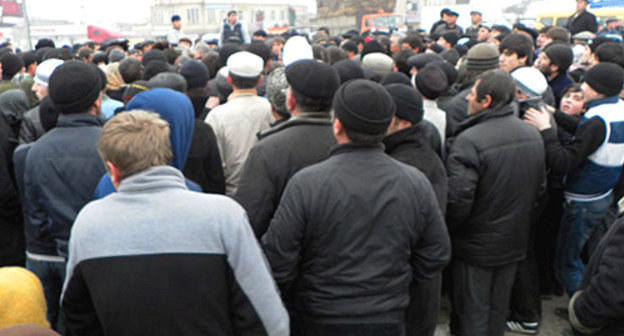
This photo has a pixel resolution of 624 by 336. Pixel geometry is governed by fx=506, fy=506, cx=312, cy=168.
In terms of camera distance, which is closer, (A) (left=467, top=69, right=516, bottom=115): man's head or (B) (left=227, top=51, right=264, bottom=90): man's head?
(A) (left=467, top=69, right=516, bottom=115): man's head

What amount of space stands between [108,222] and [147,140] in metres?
0.31

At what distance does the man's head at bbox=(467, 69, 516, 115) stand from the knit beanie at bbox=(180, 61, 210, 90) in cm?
209

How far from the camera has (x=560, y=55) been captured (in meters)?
4.96

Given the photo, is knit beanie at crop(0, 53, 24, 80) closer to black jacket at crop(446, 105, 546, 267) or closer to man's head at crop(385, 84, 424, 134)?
man's head at crop(385, 84, 424, 134)

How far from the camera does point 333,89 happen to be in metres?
2.73

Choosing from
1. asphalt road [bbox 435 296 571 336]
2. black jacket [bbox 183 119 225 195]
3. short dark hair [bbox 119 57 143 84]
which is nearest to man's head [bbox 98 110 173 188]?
black jacket [bbox 183 119 225 195]

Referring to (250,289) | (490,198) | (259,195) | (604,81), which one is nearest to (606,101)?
(604,81)

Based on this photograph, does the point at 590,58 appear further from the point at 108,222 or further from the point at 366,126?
the point at 108,222

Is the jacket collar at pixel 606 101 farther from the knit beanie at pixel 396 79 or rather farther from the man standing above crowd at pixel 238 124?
the man standing above crowd at pixel 238 124

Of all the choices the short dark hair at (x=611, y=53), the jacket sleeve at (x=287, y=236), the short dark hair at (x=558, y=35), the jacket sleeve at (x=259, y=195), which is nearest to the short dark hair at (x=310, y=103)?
the jacket sleeve at (x=259, y=195)

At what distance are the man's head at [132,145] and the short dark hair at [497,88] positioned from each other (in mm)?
2194

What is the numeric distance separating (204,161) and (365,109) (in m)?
1.42

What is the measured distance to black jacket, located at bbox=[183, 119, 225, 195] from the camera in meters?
3.22

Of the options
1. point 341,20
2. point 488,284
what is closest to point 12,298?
point 488,284
